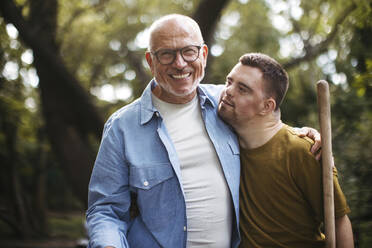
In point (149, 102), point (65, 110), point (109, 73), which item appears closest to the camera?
point (149, 102)

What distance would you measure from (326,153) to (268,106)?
53cm

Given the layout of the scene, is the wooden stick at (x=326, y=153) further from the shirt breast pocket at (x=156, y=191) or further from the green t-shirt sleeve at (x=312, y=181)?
the shirt breast pocket at (x=156, y=191)

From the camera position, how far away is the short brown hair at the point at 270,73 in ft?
7.73

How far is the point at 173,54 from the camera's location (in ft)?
7.91

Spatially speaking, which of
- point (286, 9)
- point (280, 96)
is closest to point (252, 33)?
point (286, 9)

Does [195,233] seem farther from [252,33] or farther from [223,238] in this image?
[252,33]

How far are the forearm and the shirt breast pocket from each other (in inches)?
37.5

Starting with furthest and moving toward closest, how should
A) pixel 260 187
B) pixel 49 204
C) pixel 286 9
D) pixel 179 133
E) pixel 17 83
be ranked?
pixel 49 204
pixel 286 9
pixel 17 83
pixel 179 133
pixel 260 187

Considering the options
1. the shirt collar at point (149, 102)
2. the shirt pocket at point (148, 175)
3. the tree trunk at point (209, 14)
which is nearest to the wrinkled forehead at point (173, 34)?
the shirt collar at point (149, 102)

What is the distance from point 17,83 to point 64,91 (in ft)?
10.9

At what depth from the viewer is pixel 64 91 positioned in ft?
19.4

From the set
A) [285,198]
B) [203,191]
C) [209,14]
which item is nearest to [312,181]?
[285,198]

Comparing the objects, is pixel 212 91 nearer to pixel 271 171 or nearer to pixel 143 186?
pixel 271 171

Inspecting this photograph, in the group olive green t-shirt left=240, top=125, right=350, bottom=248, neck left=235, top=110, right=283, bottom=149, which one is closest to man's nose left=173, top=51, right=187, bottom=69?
neck left=235, top=110, right=283, bottom=149
